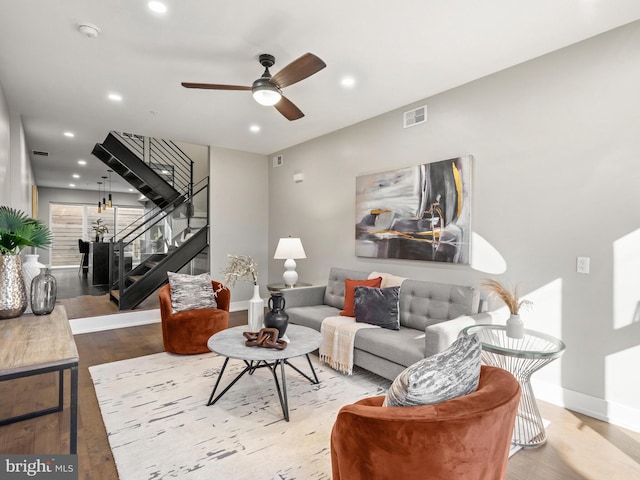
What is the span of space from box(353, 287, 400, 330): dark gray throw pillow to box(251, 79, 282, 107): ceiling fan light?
1.99m

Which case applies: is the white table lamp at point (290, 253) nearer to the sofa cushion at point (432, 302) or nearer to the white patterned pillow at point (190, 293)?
the white patterned pillow at point (190, 293)

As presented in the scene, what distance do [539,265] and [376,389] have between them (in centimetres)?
172

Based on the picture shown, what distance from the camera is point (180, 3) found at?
2.34 meters

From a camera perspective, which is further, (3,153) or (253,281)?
(3,153)

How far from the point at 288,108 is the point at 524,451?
3.16 metres

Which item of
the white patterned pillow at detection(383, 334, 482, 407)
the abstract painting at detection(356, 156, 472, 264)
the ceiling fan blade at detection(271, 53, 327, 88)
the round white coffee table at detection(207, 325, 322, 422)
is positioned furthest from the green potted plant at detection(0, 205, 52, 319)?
the abstract painting at detection(356, 156, 472, 264)

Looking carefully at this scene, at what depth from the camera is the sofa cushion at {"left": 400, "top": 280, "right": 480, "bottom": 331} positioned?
10.2 feet

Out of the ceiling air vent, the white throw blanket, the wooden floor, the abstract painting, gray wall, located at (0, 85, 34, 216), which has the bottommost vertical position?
the wooden floor

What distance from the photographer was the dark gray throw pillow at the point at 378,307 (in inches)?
133

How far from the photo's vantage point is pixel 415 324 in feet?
11.3

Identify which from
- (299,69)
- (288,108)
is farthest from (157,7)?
(288,108)

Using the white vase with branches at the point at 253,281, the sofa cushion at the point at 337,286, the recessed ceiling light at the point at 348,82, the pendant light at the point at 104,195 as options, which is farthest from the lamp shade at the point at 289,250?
the pendant light at the point at 104,195

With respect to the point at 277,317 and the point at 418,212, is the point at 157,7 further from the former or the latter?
the point at 418,212

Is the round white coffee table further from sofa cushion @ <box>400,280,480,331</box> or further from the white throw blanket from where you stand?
sofa cushion @ <box>400,280,480,331</box>
